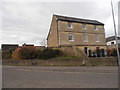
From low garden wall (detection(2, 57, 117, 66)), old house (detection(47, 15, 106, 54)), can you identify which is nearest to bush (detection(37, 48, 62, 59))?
low garden wall (detection(2, 57, 117, 66))

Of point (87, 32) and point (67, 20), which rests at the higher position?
point (67, 20)

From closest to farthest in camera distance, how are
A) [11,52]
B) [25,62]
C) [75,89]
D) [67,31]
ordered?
[75,89]
[25,62]
[11,52]
[67,31]

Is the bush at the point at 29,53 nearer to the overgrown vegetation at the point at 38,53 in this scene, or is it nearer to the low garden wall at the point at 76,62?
the overgrown vegetation at the point at 38,53

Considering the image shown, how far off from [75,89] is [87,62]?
41.8ft

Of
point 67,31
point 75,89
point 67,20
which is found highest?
point 67,20

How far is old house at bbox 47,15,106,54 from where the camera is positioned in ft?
99.7

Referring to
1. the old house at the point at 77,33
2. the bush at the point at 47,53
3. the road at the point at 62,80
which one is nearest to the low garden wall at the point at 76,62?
the bush at the point at 47,53

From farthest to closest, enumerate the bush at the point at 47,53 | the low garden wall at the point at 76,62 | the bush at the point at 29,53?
the bush at the point at 29,53 → the bush at the point at 47,53 → the low garden wall at the point at 76,62

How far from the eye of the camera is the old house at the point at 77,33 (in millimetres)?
30375

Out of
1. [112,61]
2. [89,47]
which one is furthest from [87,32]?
[112,61]

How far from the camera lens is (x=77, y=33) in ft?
106

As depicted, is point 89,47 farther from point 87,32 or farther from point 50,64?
point 50,64

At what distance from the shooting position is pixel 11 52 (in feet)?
89.4

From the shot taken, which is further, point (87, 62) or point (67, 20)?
point (67, 20)
